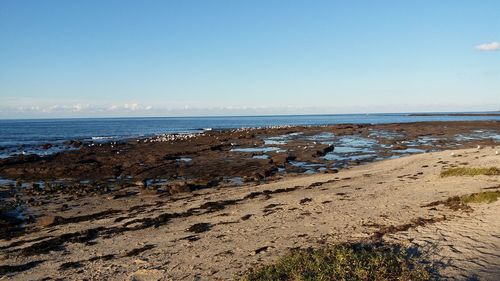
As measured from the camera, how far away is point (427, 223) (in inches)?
479

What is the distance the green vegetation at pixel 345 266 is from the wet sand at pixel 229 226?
809mm

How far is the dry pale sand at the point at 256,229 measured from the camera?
9.77m

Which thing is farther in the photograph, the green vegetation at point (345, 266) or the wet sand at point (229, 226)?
the wet sand at point (229, 226)

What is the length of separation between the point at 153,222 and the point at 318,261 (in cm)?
823

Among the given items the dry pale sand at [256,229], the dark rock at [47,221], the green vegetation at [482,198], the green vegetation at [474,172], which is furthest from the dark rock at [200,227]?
the green vegetation at [474,172]

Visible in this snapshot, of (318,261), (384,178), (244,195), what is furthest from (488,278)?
(384,178)

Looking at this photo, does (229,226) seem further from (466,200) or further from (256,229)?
(466,200)

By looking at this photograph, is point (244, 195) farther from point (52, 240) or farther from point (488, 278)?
point (488, 278)

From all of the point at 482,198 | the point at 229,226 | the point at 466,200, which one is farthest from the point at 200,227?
the point at 482,198

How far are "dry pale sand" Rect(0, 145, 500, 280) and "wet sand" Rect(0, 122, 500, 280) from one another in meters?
0.04

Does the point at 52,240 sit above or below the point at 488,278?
below

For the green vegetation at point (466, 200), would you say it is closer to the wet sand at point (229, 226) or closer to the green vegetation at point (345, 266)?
the wet sand at point (229, 226)

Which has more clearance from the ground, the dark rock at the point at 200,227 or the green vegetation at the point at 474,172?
the green vegetation at the point at 474,172

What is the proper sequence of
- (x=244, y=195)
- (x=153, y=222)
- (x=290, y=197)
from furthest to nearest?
(x=244, y=195) < (x=290, y=197) < (x=153, y=222)
